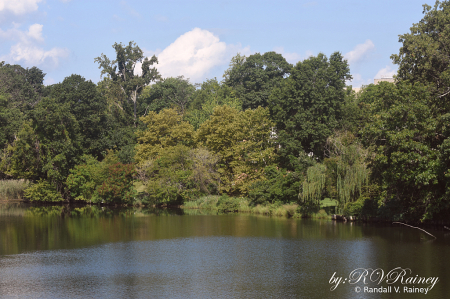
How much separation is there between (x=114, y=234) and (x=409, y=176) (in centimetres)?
2083

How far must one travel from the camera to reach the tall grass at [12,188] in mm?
56750

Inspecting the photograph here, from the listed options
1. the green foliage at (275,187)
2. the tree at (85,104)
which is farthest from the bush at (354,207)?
the tree at (85,104)

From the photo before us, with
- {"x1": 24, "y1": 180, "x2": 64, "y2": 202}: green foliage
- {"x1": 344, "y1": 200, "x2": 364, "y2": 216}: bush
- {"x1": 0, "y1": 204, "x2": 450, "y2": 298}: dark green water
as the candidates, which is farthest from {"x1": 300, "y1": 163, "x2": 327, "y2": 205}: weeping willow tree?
{"x1": 24, "y1": 180, "x2": 64, "y2": 202}: green foliage

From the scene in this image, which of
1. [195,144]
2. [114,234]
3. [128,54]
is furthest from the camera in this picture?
[128,54]

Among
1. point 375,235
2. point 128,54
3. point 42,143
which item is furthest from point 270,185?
point 128,54

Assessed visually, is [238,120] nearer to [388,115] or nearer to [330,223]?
[330,223]

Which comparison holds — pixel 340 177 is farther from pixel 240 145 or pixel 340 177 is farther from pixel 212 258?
pixel 212 258

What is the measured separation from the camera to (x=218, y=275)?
19688mm

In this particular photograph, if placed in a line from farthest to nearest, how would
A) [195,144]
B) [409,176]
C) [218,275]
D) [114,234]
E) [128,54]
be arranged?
[128,54] → [195,144] → [114,234] → [409,176] → [218,275]

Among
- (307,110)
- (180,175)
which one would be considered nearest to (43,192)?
(180,175)

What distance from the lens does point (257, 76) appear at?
238 feet
